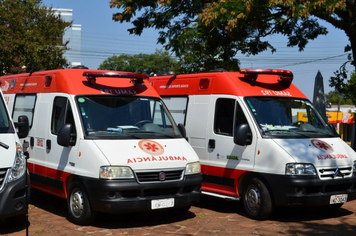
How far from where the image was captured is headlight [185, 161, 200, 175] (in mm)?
8492

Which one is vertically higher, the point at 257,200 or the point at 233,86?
the point at 233,86

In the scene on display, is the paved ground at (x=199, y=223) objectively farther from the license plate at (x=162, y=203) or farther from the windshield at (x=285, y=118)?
the windshield at (x=285, y=118)

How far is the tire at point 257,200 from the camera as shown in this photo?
8.70 meters

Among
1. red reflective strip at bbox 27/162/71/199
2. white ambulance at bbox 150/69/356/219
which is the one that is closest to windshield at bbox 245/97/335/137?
white ambulance at bbox 150/69/356/219

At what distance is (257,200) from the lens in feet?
29.2

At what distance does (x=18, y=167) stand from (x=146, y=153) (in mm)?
1849

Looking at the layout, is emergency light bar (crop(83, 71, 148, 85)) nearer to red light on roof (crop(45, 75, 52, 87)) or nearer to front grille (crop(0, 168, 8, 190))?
red light on roof (crop(45, 75, 52, 87))

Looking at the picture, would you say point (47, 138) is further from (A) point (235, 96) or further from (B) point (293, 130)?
(B) point (293, 130)

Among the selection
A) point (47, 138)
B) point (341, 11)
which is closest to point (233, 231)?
point (47, 138)

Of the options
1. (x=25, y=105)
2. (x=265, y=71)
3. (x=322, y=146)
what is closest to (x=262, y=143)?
(x=322, y=146)

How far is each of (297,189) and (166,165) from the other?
2045 mm

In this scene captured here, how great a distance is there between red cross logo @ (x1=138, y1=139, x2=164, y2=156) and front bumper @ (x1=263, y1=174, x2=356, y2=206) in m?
1.75

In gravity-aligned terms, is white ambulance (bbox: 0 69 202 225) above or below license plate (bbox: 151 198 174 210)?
above

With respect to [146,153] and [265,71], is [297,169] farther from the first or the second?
[146,153]
